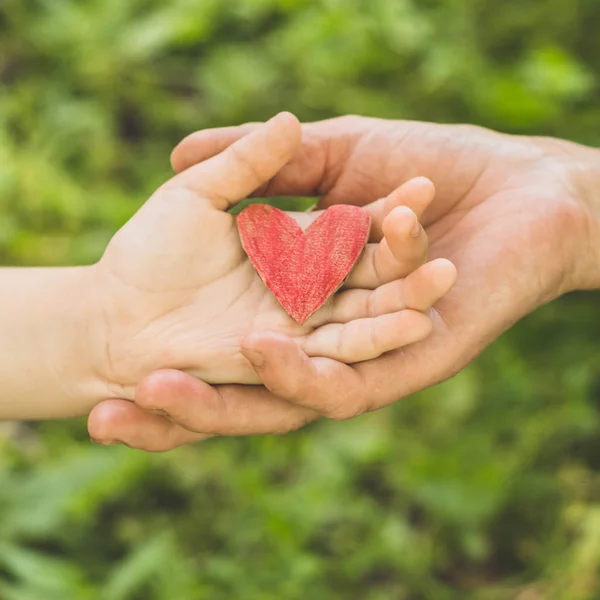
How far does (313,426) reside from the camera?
1.96 meters

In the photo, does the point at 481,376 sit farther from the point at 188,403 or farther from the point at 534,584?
the point at 188,403

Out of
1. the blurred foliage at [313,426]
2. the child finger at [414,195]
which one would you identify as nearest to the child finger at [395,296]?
the child finger at [414,195]

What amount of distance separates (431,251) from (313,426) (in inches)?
27.6

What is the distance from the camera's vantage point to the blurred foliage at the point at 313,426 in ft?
5.61

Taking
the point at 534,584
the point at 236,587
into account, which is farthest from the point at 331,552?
the point at 534,584

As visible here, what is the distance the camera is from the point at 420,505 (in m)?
1.90

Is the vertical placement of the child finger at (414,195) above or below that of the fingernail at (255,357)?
above

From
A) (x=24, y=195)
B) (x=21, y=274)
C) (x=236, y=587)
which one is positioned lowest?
(x=236, y=587)

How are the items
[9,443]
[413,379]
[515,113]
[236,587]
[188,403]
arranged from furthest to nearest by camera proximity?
1. [515,113]
2. [9,443]
3. [236,587]
4. [413,379]
5. [188,403]

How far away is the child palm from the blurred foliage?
1.91ft

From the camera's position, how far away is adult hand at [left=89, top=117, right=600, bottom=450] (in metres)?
1.12

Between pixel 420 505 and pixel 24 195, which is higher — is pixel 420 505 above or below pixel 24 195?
below

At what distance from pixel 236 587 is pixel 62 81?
1.77 metres

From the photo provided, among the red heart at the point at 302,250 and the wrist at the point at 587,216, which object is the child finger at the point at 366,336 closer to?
the red heart at the point at 302,250
